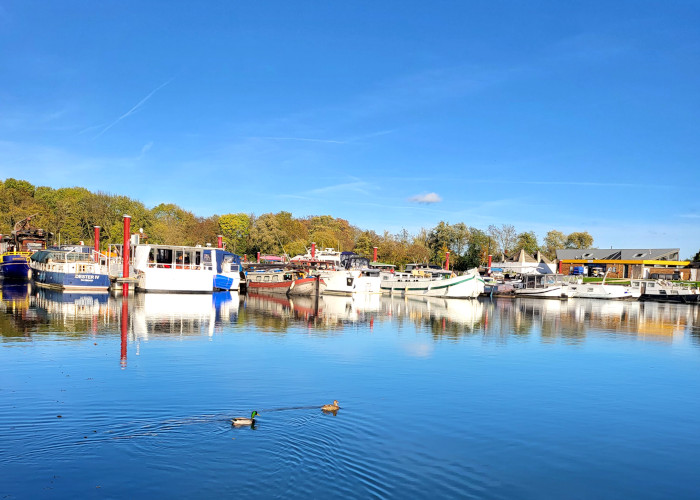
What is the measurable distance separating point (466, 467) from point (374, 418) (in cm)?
323

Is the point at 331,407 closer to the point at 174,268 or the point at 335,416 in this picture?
the point at 335,416

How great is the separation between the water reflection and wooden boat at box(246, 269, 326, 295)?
10405 mm

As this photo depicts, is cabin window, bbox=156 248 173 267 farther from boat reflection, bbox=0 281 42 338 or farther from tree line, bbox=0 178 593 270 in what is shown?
tree line, bbox=0 178 593 270

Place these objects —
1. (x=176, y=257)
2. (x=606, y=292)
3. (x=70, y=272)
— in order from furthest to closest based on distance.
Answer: (x=606, y=292) < (x=176, y=257) < (x=70, y=272)

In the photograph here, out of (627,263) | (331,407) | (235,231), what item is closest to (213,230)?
(235,231)

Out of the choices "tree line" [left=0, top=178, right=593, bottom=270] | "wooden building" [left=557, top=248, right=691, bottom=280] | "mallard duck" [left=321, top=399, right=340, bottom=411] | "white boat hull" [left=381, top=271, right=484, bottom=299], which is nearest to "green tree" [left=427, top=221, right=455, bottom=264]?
"tree line" [left=0, top=178, right=593, bottom=270]

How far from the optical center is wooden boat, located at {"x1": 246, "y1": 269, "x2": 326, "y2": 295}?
60.5 meters

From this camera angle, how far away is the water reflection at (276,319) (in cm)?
2806

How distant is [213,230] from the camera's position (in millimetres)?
112688

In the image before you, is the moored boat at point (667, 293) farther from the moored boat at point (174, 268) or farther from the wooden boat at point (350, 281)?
the moored boat at point (174, 268)

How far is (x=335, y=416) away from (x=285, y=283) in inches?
1994

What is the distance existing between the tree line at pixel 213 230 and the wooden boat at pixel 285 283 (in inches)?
1211

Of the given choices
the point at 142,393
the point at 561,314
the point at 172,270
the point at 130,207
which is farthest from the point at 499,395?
the point at 130,207

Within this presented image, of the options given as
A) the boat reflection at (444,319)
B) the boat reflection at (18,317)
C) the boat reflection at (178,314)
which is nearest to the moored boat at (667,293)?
the boat reflection at (444,319)
